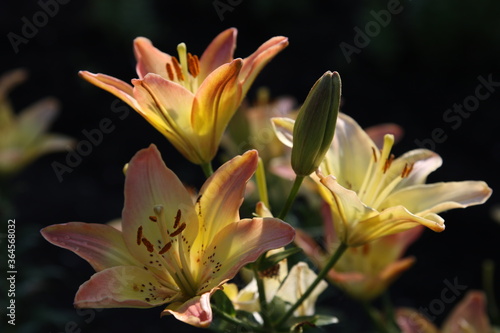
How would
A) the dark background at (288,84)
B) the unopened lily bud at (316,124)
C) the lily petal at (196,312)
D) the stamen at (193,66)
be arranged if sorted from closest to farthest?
the lily petal at (196,312)
the unopened lily bud at (316,124)
the stamen at (193,66)
the dark background at (288,84)

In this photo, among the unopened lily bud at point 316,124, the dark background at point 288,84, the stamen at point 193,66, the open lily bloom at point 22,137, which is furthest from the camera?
the dark background at point 288,84

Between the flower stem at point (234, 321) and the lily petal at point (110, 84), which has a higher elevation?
the lily petal at point (110, 84)

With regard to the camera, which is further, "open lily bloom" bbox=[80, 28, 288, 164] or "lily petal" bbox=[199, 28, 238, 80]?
"lily petal" bbox=[199, 28, 238, 80]

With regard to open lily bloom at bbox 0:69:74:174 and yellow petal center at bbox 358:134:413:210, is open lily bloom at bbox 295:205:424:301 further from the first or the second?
open lily bloom at bbox 0:69:74:174

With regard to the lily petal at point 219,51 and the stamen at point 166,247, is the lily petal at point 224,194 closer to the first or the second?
the stamen at point 166,247

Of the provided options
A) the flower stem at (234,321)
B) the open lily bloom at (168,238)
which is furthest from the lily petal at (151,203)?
the flower stem at (234,321)

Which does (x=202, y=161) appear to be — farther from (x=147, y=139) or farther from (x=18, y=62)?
(x=18, y=62)

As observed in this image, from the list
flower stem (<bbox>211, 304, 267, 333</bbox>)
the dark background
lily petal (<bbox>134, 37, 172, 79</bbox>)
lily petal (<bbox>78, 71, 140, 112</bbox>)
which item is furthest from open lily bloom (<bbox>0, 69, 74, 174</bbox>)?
flower stem (<bbox>211, 304, 267, 333</bbox>)
